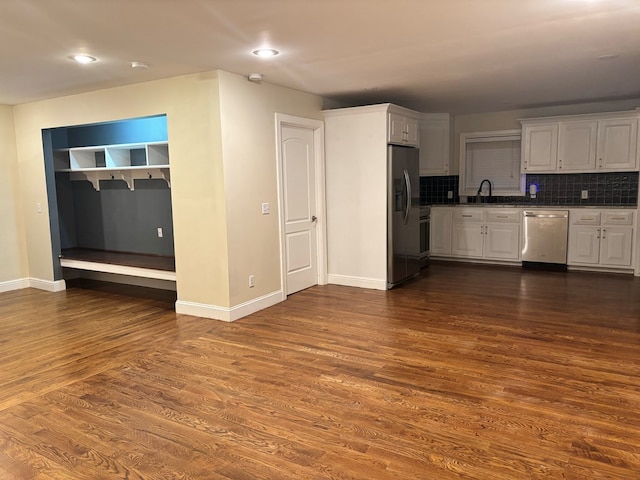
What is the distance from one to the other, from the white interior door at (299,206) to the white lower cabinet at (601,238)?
12.4 ft

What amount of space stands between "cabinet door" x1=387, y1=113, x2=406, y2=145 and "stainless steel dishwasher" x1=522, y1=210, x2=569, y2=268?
2.48m

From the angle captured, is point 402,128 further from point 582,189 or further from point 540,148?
point 582,189

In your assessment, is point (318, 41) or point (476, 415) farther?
point (318, 41)

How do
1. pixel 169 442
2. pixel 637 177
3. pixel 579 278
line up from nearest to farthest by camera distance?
pixel 169 442 < pixel 579 278 < pixel 637 177

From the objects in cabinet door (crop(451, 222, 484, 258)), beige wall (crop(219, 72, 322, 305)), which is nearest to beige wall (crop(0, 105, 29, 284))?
beige wall (crop(219, 72, 322, 305))

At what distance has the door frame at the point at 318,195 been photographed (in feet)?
17.5

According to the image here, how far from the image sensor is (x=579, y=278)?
637 centimetres

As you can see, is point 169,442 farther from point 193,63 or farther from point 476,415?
point 193,63

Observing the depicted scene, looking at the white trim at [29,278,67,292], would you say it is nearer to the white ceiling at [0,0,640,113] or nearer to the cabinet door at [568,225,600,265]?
the white ceiling at [0,0,640,113]

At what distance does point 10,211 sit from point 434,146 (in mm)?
6461

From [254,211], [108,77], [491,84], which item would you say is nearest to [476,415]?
[254,211]

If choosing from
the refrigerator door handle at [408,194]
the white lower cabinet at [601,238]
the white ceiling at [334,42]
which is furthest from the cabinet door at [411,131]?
the white lower cabinet at [601,238]

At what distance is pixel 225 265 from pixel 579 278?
477cm

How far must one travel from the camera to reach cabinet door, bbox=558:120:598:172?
6715mm
